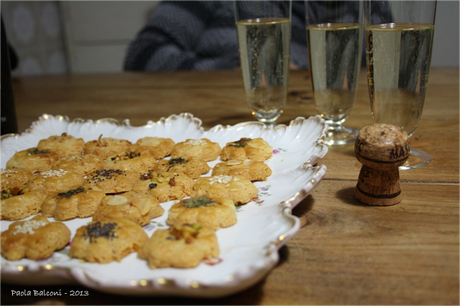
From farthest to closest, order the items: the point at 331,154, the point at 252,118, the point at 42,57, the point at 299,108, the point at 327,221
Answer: the point at 42,57 → the point at 299,108 → the point at 252,118 → the point at 331,154 → the point at 327,221

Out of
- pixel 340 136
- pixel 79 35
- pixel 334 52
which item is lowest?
pixel 340 136

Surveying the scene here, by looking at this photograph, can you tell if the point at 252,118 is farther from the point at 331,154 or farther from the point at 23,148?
the point at 23,148

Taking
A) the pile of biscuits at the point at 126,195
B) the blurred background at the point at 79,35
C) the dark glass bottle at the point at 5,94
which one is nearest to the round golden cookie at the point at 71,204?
the pile of biscuits at the point at 126,195

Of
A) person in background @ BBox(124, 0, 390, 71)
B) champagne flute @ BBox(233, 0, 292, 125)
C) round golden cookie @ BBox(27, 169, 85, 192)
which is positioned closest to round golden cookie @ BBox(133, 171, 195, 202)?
round golden cookie @ BBox(27, 169, 85, 192)

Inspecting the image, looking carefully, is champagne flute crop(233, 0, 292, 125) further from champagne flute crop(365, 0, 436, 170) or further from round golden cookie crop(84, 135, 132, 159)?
round golden cookie crop(84, 135, 132, 159)

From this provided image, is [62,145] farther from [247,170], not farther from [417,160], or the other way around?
[417,160]

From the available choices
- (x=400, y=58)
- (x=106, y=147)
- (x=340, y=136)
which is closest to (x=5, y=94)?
(x=106, y=147)

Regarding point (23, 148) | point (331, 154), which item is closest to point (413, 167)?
point (331, 154)
